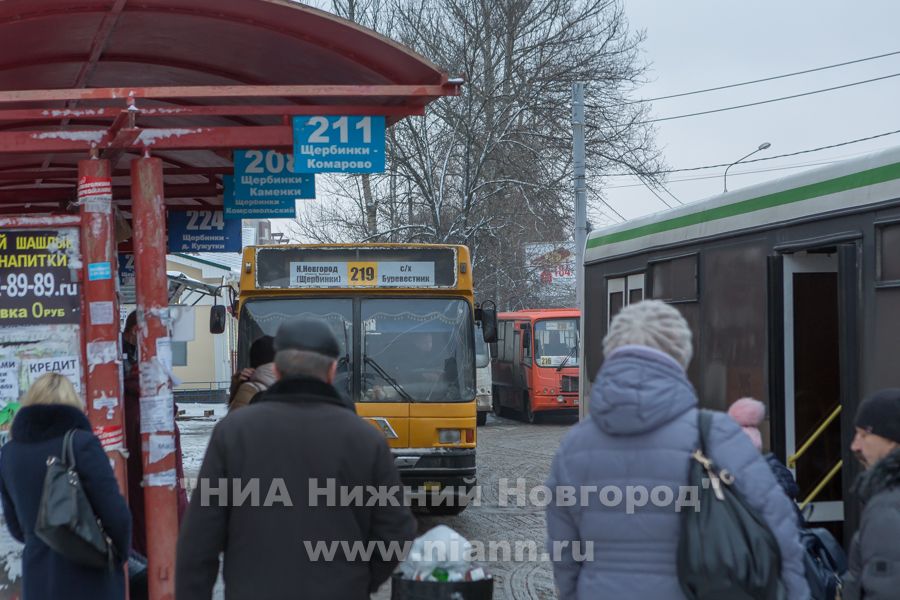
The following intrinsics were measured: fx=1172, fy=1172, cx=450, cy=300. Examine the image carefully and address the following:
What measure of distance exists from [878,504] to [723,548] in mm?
649

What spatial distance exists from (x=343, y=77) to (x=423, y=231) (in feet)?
73.3

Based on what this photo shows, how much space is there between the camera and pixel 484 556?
1051 centimetres

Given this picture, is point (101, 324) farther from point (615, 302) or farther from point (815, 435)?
point (615, 302)

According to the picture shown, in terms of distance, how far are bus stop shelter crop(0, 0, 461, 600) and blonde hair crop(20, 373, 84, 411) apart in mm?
1616

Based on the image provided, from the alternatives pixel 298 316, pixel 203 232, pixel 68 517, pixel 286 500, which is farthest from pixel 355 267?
pixel 286 500

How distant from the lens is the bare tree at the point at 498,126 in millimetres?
29438

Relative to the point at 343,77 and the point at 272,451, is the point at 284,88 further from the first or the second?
the point at 272,451

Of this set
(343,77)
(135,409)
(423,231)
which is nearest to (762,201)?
(343,77)

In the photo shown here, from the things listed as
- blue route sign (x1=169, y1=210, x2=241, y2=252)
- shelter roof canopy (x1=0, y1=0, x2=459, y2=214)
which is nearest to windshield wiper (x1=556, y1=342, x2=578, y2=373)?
blue route sign (x1=169, y1=210, x2=241, y2=252)

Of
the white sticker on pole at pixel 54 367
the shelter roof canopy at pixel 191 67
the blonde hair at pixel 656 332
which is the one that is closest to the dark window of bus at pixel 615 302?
the shelter roof canopy at pixel 191 67

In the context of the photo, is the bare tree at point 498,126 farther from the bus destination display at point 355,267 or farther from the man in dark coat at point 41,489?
the man in dark coat at point 41,489

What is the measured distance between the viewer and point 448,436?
11.3m

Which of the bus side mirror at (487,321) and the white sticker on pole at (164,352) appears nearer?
the white sticker on pole at (164,352)

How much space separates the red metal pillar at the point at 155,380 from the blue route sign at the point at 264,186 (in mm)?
2772
